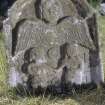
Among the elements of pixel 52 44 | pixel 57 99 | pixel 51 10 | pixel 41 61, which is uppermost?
pixel 51 10

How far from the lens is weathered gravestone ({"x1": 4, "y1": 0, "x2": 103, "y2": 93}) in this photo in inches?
187

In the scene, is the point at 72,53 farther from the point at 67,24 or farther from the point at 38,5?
the point at 38,5

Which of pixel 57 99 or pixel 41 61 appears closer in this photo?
pixel 57 99

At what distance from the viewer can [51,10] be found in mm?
4746

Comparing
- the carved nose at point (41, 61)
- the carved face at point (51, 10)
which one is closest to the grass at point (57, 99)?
the carved nose at point (41, 61)

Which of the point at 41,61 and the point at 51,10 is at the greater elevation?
the point at 51,10

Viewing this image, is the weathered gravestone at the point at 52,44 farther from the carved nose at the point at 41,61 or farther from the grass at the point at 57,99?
the grass at the point at 57,99

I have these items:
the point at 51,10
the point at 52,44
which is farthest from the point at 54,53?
the point at 51,10

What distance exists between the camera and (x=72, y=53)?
4.86 meters

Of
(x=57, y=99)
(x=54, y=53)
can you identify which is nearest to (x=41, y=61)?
(x=54, y=53)

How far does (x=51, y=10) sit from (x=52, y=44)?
1.14 ft

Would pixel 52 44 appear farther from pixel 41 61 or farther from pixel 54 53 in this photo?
pixel 41 61

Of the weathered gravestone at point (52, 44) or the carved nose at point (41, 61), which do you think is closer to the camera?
the weathered gravestone at point (52, 44)

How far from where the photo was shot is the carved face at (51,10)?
4.75 m
